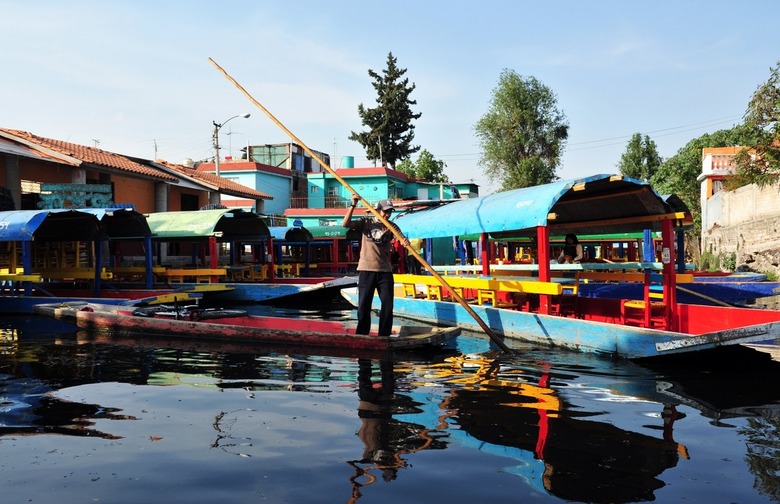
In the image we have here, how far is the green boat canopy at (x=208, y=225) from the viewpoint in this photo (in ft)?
53.7

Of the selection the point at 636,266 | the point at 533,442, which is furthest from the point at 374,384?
the point at 636,266

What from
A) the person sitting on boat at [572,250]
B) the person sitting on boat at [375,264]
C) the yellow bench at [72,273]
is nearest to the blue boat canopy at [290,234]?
the yellow bench at [72,273]

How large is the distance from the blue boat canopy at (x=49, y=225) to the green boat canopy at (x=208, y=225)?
2.40m

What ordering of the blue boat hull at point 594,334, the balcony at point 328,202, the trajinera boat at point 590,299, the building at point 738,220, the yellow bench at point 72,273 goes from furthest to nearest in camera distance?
the balcony at point 328,202 → the building at point 738,220 → the yellow bench at point 72,273 → the trajinera boat at point 590,299 → the blue boat hull at point 594,334

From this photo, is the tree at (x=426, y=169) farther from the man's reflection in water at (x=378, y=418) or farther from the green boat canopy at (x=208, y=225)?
the man's reflection in water at (x=378, y=418)

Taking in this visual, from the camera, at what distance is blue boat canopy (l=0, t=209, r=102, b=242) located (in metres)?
12.6

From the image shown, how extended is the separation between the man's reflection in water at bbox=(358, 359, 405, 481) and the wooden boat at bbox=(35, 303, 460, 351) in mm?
622

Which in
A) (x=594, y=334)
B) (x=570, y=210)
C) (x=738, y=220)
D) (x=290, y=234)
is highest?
(x=738, y=220)

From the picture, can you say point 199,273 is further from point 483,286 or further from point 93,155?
point 483,286

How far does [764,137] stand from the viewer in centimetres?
1459

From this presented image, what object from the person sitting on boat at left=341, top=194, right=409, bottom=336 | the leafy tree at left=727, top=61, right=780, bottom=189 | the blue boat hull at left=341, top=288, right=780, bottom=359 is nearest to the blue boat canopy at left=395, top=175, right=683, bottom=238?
the blue boat hull at left=341, top=288, right=780, bottom=359

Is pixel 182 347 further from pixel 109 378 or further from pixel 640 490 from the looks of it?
pixel 640 490

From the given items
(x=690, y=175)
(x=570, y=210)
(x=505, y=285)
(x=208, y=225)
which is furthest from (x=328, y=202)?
(x=505, y=285)

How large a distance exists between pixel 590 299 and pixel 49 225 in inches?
516
